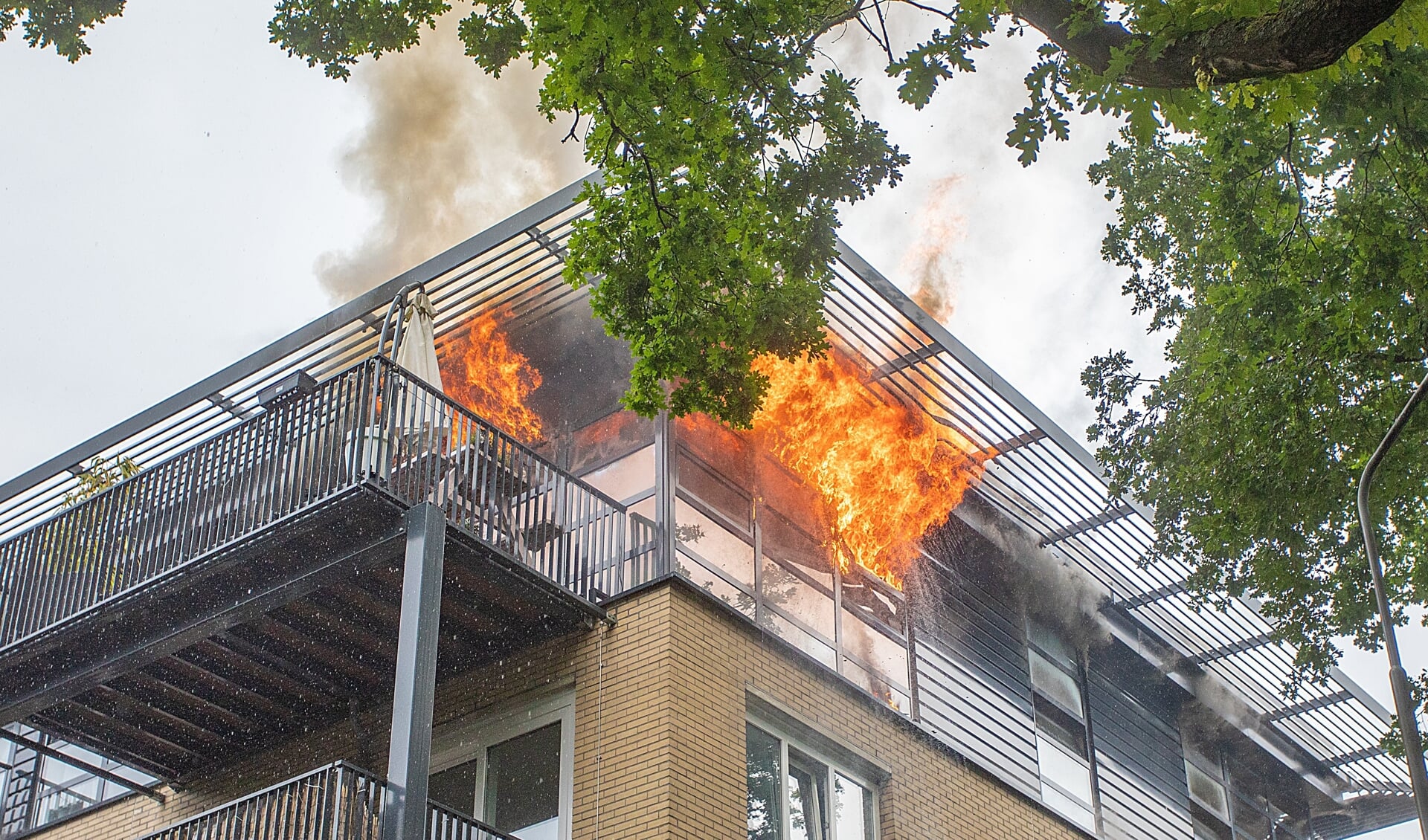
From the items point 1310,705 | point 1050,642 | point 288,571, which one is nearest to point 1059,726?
point 1050,642

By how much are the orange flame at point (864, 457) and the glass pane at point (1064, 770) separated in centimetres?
307

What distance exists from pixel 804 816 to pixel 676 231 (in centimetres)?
646

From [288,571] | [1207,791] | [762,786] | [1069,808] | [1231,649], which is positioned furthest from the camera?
[1207,791]

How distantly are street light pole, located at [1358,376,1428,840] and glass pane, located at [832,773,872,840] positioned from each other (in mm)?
5601

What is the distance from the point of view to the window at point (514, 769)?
13008 mm

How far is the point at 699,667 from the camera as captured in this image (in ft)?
43.3

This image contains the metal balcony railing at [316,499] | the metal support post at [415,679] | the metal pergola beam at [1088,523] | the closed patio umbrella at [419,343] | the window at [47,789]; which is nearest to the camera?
the metal support post at [415,679]

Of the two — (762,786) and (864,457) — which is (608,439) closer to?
(864,457)

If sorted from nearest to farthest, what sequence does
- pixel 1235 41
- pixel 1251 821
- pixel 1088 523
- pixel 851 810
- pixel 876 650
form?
1. pixel 1235 41
2. pixel 851 810
3. pixel 876 650
4. pixel 1088 523
5. pixel 1251 821

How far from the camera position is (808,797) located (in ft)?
46.2

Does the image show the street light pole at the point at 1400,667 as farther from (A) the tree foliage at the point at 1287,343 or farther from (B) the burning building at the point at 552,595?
(B) the burning building at the point at 552,595

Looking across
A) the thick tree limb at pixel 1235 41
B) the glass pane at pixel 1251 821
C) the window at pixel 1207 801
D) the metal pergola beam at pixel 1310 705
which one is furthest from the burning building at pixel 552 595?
the thick tree limb at pixel 1235 41

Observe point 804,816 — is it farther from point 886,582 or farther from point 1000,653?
point 1000,653

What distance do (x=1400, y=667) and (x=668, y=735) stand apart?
18.3 ft
